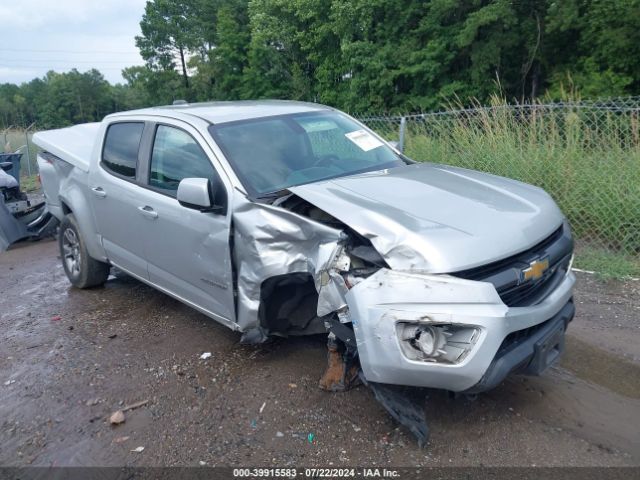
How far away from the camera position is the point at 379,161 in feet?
13.9

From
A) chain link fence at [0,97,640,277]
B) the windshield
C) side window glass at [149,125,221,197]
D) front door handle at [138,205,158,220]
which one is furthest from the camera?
chain link fence at [0,97,640,277]

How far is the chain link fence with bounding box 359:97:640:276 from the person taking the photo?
5836 millimetres

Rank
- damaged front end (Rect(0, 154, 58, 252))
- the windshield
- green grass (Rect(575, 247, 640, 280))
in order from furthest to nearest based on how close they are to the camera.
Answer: damaged front end (Rect(0, 154, 58, 252)) → green grass (Rect(575, 247, 640, 280)) → the windshield

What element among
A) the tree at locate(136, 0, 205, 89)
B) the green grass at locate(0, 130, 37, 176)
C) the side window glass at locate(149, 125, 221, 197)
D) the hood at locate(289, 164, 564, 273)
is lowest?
the green grass at locate(0, 130, 37, 176)

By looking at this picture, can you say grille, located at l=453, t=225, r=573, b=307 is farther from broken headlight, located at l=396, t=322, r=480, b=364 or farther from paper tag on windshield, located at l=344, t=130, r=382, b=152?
paper tag on windshield, located at l=344, t=130, r=382, b=152

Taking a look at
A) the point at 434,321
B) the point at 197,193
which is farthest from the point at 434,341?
the point at 197,193

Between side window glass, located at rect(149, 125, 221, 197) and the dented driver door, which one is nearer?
the dented driver door

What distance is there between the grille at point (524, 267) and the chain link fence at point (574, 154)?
2.55 meters

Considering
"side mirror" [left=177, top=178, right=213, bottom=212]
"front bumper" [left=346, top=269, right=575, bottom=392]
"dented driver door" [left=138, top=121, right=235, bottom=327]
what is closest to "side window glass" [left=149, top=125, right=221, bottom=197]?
"dented driver door" [left=138, top=121, right=235, bottom=327]

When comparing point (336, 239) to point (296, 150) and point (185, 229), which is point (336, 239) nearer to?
point (296, 150)

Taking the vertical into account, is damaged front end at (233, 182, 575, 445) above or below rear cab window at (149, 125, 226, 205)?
below

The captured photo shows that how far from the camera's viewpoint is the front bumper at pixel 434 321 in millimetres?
2557

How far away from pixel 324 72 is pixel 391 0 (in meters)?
7.35

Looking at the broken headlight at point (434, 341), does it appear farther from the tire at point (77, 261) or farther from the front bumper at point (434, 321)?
the tire at point (77, 261)
